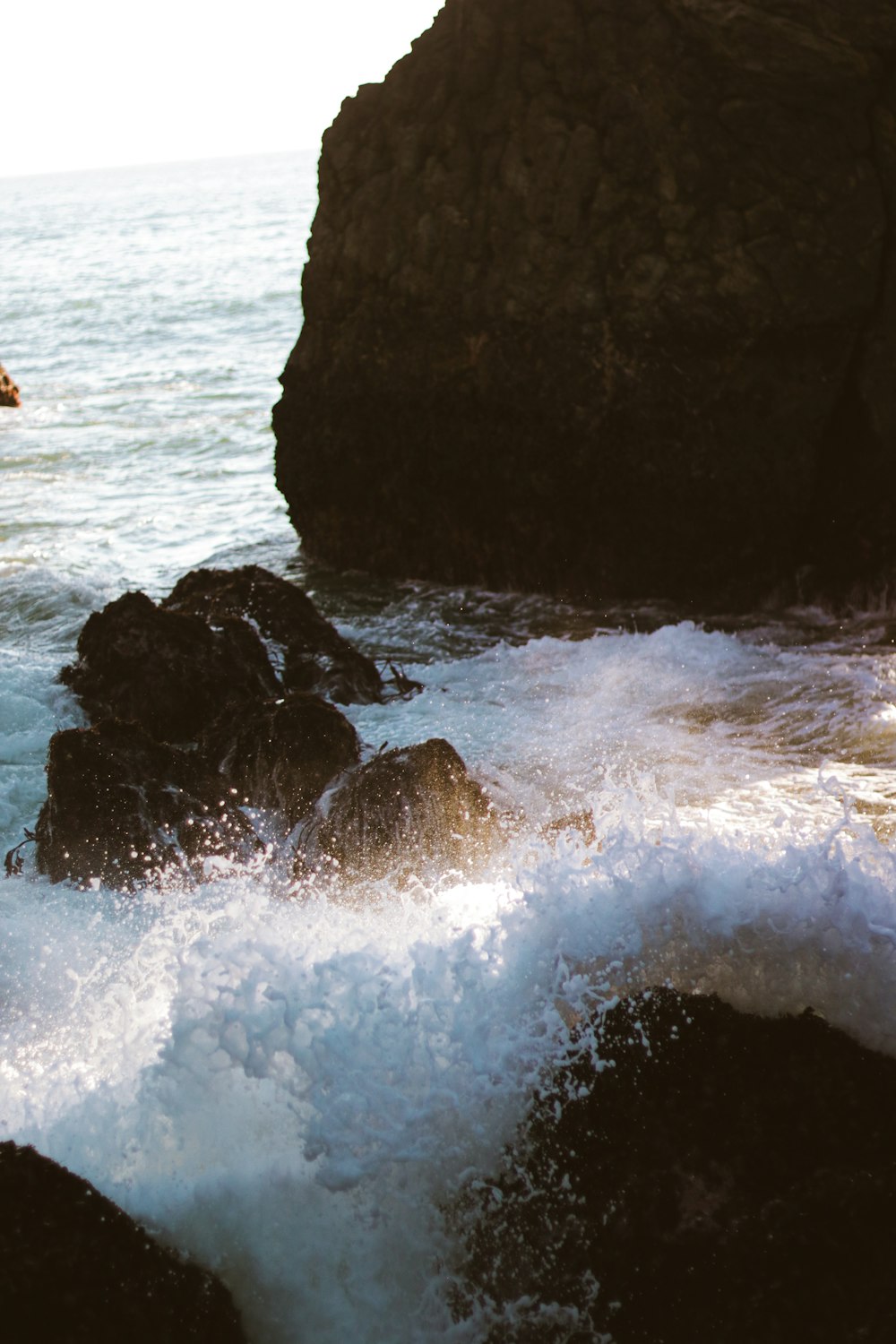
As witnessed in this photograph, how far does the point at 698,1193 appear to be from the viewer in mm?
3279

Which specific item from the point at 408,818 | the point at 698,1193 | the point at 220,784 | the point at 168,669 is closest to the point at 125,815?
the point at 220,784

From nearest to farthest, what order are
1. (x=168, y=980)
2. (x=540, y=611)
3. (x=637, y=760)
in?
(x=168, y=980), (x=637, y=760), (x=540, y=611)

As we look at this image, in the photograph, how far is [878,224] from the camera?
→ 27.4 ft

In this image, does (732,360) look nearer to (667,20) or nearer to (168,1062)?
(667,20)

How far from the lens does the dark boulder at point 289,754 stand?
19.5 ft

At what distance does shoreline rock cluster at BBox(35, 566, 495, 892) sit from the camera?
18.0ft

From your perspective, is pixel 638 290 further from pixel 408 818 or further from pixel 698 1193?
pixel 698 1193

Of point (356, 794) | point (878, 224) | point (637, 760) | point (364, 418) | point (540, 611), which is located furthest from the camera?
point (364, 418)

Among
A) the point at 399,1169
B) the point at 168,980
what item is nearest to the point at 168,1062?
the point at 168,980

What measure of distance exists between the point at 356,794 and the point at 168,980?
1.55 m

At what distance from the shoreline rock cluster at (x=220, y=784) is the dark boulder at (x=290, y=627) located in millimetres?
356

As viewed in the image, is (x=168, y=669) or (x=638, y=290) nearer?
(x=168, y=669)

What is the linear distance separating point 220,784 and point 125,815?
0.56 m

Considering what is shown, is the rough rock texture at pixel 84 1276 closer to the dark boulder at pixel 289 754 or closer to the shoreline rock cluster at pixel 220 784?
the shoreline rock cluster at pixel 220 784
